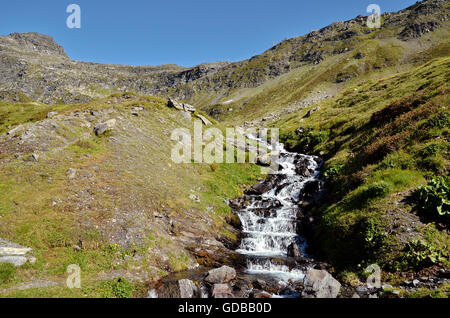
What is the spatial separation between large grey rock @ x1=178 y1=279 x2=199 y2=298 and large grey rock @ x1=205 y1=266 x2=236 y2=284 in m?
1.31

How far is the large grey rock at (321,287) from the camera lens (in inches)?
471

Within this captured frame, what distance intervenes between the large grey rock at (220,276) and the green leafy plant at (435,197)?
12847 millimetres

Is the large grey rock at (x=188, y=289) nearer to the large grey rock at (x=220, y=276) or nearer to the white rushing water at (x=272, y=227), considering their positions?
the large grey rock at (x=220, y=276)

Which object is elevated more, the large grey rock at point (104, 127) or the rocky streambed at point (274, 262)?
the large grey rock at point (104, 127)

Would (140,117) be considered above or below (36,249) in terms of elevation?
above

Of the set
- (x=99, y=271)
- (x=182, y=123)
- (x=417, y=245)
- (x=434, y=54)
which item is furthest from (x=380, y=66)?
(x=99, y=271)

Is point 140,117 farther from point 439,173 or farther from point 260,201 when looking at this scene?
point 439,173

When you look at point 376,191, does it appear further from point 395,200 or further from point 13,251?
point 13,251

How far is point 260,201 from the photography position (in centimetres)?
2688

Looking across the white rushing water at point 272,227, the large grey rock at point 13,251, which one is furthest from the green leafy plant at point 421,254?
the large grey rock at point 13,251

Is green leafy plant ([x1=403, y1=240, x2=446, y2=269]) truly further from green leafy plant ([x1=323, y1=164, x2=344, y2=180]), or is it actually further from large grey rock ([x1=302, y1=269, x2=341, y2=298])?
green leafy plant ([x1=323, y1=164, x2=344, y2=180])

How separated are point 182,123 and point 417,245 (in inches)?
1369

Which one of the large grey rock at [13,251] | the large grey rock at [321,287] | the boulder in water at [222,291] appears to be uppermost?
the large grey rock at [13,251]
